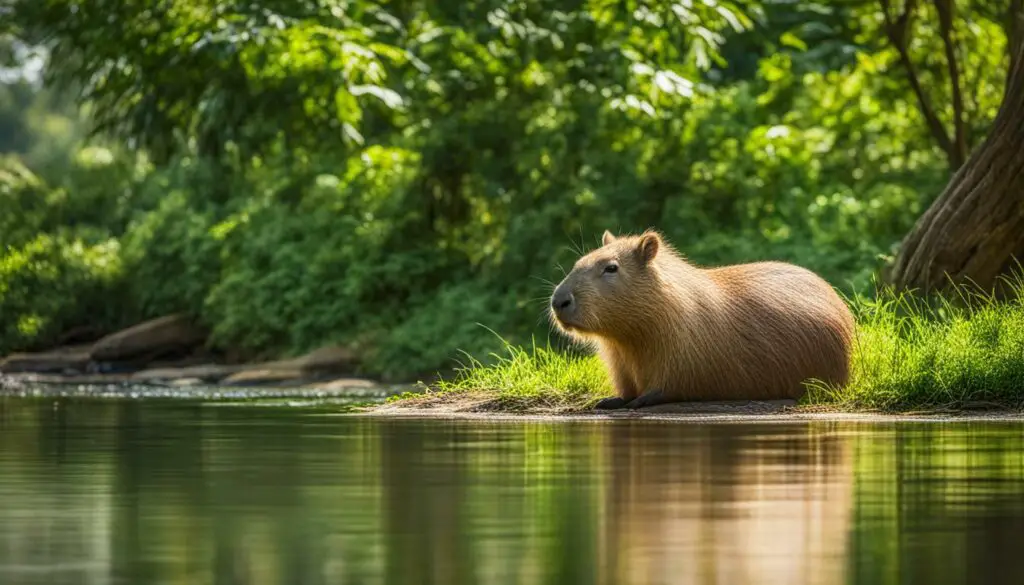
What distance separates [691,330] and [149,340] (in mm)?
16239

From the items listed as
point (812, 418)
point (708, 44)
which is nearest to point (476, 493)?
point (812, 418)

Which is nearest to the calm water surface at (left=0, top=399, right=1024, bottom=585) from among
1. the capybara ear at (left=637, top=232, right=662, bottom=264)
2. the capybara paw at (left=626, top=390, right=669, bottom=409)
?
the capybara paw at (left=626, top=390, right=669, bottom=409)

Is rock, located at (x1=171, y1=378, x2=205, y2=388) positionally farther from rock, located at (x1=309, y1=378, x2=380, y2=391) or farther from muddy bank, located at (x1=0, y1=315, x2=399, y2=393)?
rock, located at (x1=309, y1=378, x2=380, y2=391)

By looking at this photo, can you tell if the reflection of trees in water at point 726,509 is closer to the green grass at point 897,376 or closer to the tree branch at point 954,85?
the green grass at point 897,376

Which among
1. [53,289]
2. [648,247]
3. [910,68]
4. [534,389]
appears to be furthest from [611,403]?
[53,289]

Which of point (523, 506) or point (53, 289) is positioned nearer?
point (523, 506)

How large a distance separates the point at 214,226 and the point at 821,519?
80.4 ft

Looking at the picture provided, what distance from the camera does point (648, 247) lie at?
16.3 m

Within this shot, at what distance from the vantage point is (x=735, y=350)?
16.0 m

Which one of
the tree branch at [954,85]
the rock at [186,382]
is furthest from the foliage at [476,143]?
the rock at [186,382]

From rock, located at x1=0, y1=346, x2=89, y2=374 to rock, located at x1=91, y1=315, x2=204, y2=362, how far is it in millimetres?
Result: 269

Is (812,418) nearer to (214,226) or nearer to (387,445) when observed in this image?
(387,445)

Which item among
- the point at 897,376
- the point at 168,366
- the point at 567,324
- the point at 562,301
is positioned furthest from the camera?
the point at 168,366

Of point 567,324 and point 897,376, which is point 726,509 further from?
point 567,324
